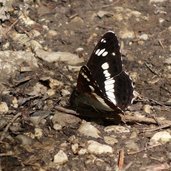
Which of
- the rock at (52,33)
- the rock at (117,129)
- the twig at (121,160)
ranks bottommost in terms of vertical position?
the twig at (121,160)

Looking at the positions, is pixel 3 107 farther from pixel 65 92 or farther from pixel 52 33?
pixel 52 33

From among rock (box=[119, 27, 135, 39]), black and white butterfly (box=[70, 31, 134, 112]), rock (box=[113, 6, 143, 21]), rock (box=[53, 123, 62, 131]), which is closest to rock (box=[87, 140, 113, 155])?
rock (box=[53, 123, 62, 131])

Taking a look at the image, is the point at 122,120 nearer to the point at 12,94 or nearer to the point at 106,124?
the point at 106,124

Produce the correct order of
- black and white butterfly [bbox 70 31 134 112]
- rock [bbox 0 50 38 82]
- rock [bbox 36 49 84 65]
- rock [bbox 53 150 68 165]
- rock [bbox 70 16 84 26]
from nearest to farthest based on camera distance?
1. rock [bbox 53 150 68 165]
2. black and white butterfly [bbox 70 31 134 112]
3. rock [bbox 0 50 38 82]
4. rock [bbox 36 49 84 65]
5. rock [bbox 70 16 84 26]

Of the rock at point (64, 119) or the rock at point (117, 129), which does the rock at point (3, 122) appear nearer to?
the rock at point (64, 119)

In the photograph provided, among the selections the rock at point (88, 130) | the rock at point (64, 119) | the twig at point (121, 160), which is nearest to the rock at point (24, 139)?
the rock at point (64, 119)

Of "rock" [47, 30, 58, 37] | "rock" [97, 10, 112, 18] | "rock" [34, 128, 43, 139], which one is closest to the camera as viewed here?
"rock" [34, 128, 43, 139]

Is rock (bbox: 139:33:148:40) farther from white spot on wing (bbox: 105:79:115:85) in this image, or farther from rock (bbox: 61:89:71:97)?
rock (bbox: 61:89:71:97)
